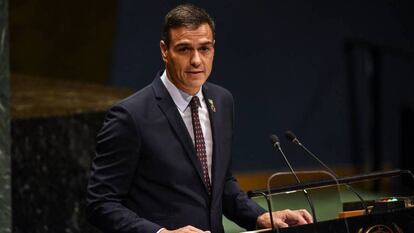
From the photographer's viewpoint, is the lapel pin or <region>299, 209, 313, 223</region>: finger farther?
the lapel pin

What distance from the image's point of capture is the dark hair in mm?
2479

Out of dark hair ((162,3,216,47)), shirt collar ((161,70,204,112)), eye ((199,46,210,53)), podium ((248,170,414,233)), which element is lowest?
podium ((248,170,414,233))

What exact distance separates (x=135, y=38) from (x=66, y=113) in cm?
182

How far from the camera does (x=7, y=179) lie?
300cm

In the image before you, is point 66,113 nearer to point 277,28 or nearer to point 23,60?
point 23,60

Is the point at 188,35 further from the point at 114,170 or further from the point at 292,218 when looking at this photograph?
the point at 292,218

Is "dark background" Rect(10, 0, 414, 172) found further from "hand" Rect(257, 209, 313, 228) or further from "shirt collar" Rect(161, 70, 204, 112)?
"hand" Rect(257, 209, 313, 228)

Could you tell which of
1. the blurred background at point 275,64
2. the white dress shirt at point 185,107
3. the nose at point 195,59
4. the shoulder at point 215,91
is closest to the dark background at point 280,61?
the blurred background at point 275,64

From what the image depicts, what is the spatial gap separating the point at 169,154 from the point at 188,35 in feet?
1.07

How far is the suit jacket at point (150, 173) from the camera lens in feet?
8.09

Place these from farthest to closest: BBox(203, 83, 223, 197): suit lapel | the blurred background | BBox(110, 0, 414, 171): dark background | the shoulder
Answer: BBox(110, 0, 414, 171): dark background, the blurred background, the shoulder, BBox(203, 83, 223, 197): suit lapel

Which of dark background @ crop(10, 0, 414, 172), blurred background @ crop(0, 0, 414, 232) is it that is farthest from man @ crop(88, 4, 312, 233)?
dark background @ crop(10, 0, 414, 172)

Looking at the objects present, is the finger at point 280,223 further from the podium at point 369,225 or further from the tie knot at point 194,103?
the tie knot at point 194,103

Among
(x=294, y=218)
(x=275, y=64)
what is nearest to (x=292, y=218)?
(x=294, y=218)
